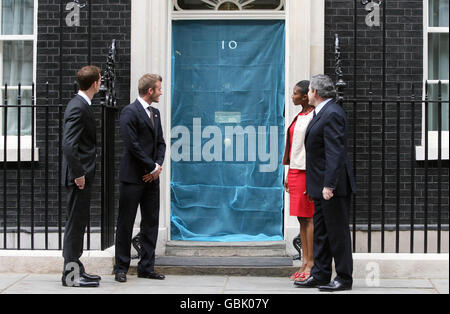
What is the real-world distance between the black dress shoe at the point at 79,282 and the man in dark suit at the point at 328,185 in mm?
1891

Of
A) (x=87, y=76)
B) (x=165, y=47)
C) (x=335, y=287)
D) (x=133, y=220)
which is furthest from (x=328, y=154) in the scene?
(x=165, y=47)

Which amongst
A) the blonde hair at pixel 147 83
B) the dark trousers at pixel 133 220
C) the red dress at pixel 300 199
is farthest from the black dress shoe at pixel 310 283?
the blonde hair at pixel 147 83

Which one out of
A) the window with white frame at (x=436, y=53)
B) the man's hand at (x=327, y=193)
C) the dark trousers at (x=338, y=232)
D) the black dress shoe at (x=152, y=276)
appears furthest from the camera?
the window with white frame at (x=436, y=53)

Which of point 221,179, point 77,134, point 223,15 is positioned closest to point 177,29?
point 223,15

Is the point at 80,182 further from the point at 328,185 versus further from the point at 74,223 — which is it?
the point at 328,185

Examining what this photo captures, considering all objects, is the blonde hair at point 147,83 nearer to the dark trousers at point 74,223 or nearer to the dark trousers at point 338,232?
the dark trousers at point 74,223

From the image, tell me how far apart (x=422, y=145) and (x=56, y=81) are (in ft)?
13.4

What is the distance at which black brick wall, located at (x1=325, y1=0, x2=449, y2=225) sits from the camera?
8.66 metres

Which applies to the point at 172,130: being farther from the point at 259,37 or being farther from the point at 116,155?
the point at 259,37

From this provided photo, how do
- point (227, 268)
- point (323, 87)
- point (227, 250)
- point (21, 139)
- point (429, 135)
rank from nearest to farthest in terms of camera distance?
point (323, 87) < point (227, 268) < point (227, 250) < point (429, 135) < point (21, 139)

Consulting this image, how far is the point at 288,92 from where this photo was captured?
8.59m

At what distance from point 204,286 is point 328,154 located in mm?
1686

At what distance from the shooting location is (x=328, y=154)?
6672 mm

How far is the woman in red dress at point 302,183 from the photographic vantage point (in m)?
7.16
